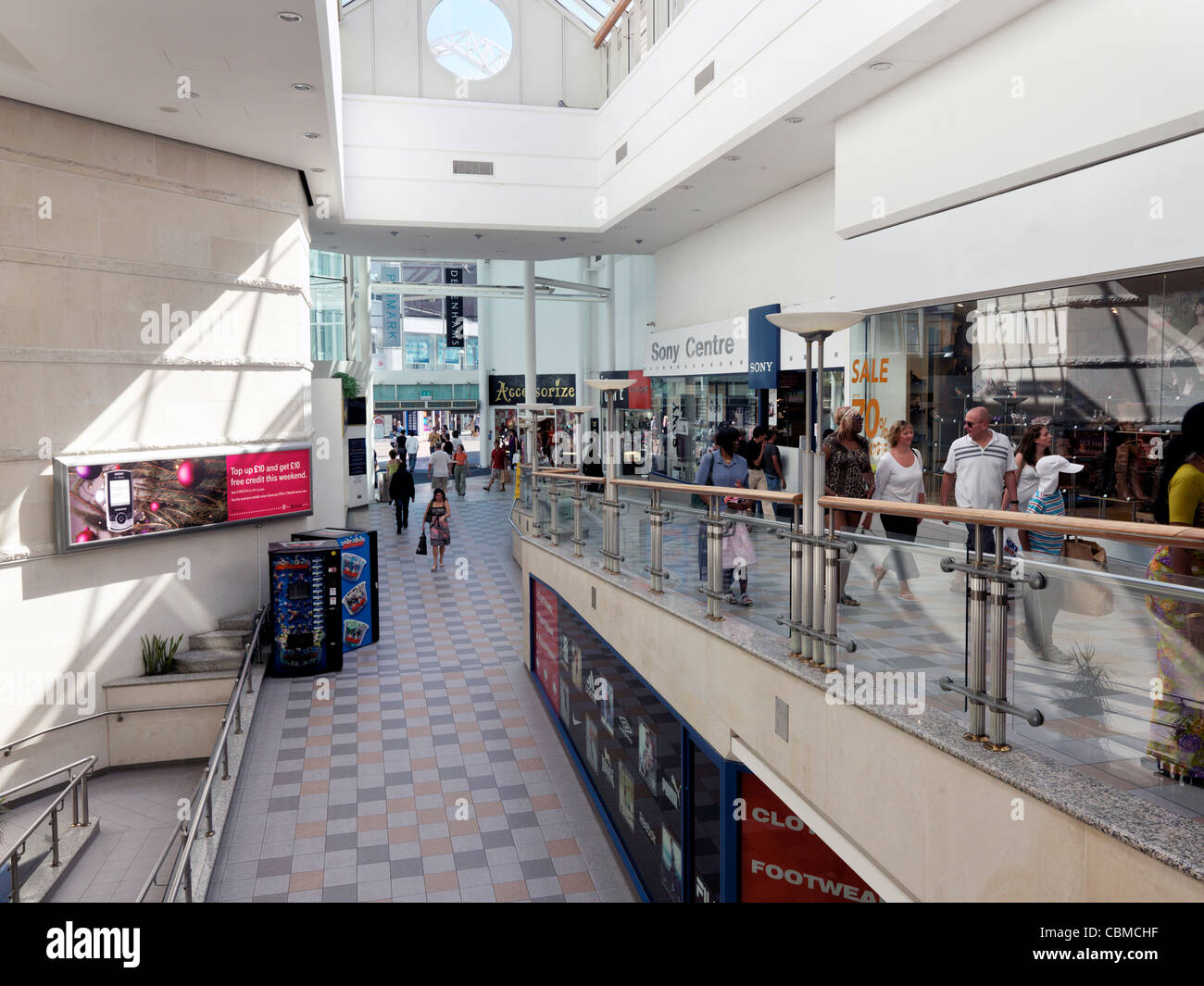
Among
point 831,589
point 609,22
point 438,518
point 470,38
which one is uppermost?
point 609,22

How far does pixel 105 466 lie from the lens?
376 inches

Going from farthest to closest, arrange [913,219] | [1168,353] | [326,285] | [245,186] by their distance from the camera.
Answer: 1. [326,285]
2. [245,186]
3. [913,219]
4. [1168,353]

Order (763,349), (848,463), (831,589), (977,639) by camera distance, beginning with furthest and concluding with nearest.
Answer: (763,349) → (848,463) → (831,589) → (977,639)

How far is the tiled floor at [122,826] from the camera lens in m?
7.49

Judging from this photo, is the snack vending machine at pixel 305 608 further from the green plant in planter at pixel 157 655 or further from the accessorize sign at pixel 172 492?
the green plant in planter at pixel 157 655

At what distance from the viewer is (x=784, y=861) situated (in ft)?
16.5

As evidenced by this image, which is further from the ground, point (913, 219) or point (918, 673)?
point (913, 219)

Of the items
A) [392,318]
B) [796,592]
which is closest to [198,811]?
[796,592]

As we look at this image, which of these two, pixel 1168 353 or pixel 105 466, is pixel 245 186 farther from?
pixel 1168 353

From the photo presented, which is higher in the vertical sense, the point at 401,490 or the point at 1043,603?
the point at 1043,603

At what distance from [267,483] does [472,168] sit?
27.3 feet

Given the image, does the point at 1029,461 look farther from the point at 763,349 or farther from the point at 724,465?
the point at 763,349
